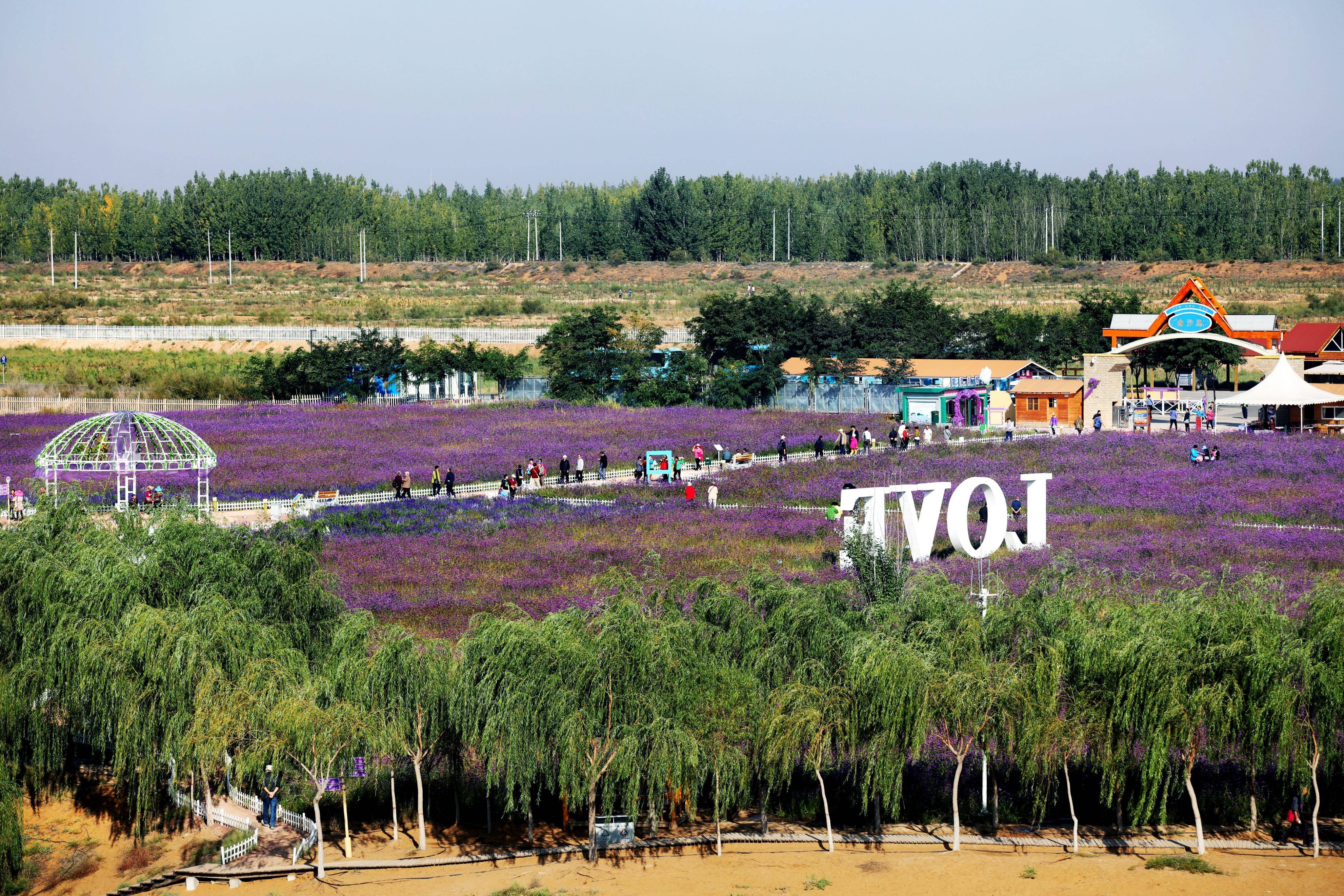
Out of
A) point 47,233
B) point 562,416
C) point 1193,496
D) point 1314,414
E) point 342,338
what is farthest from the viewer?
point 47,233

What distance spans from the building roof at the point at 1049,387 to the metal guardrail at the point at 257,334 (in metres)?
31.2

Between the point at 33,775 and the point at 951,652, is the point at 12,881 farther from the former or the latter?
the point at 951,652

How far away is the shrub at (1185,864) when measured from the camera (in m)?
21.1

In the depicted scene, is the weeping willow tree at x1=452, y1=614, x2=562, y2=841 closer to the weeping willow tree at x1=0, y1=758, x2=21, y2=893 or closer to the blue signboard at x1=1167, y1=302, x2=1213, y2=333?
the weeping willow tree at x1=0, y1=758, x2=21, y2=893

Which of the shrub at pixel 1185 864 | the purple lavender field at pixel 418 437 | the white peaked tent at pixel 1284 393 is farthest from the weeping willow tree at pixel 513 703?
the white peaked tent at pixel 1284 393

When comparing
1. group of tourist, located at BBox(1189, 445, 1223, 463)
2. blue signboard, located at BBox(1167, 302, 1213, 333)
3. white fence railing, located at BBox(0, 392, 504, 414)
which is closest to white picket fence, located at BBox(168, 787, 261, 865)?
group of tourist, located at BBox(1189, 445, 1223, 463)

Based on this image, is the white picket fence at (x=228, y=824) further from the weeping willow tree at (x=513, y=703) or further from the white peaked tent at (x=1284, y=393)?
the white peaked tent at (x=1284, y=393)

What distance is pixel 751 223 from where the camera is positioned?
17800 cm

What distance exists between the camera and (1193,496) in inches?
1882

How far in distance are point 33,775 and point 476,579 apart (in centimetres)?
1531

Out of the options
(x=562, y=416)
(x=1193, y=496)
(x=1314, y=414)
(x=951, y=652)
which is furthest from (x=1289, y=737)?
(x=562, y=416)

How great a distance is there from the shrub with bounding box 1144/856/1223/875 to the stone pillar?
4830 centimetres

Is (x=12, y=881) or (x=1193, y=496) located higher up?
(x=1193, y=496)

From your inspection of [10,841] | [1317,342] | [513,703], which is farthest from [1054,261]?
[10,841]
